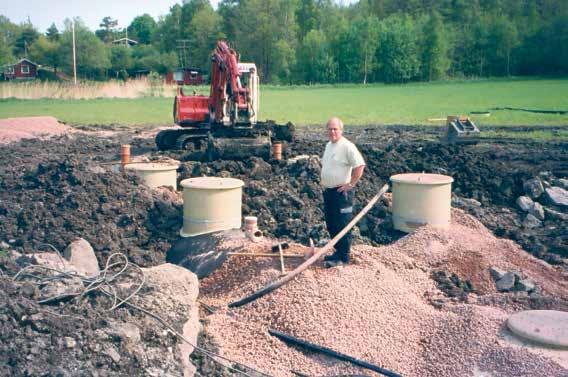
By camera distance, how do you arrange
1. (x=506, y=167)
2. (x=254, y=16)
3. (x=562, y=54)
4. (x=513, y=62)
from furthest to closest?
(x=254, y=16) < (x=513, y=62) < (x=562, y=54) < (x=506, y=167)

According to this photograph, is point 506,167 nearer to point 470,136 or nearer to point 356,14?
point 470,136

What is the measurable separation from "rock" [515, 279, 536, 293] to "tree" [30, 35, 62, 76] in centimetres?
9143

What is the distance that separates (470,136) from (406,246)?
43.0 ft

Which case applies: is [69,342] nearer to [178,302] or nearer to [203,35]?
[178,302]

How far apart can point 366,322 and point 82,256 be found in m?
4.58

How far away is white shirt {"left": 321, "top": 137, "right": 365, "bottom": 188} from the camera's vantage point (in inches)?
334

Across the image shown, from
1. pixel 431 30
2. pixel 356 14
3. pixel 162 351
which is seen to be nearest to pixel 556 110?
pixel 162 351

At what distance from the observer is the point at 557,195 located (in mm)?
13781

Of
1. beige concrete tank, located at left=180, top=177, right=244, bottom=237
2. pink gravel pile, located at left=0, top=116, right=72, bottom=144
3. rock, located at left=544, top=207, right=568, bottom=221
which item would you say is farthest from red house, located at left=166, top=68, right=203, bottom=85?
rock, located at left=544, top=207, right=568, bottom=221

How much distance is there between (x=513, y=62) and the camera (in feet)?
283

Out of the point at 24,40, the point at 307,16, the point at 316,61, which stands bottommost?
the point at 316,61

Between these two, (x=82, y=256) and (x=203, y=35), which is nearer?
(x=82, y=256)

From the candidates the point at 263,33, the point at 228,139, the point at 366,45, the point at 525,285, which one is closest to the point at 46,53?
the point at 263,33

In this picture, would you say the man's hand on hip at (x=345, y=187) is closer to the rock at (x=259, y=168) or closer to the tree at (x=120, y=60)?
the rock at (x=259, y=168)
